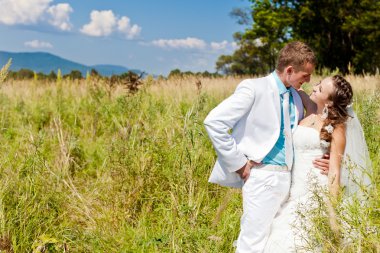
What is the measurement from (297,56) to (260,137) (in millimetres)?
617

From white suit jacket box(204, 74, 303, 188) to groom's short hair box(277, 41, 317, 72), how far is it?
0.56 ft

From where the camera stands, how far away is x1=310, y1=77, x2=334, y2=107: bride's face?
3314 mm

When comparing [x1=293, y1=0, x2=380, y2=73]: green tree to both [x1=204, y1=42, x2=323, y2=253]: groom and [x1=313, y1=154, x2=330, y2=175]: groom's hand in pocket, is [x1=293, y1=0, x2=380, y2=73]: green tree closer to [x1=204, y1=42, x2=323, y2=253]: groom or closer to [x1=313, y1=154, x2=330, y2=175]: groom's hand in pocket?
[x1=313, y1=154, x2=330, y2=175]: groom's hand in pocket

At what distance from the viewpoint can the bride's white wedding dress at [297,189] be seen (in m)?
3.00

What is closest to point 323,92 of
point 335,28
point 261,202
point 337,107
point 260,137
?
point 337,107

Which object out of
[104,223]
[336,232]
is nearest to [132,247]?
[104,223]

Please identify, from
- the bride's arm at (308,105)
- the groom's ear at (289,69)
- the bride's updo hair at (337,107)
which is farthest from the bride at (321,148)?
the groom's ear at (289,69)

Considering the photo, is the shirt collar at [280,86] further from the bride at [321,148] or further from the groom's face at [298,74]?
the bride at [321,148]

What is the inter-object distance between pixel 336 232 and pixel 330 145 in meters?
0.96

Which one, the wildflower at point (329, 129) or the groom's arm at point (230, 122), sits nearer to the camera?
the groom's arm at point (230, 122)

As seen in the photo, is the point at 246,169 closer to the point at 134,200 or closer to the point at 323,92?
the point at 323,92

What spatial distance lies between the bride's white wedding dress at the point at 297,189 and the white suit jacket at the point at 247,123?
320 mm

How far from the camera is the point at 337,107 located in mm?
3262

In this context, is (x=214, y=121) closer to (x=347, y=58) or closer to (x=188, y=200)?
(x=188, y=200)
